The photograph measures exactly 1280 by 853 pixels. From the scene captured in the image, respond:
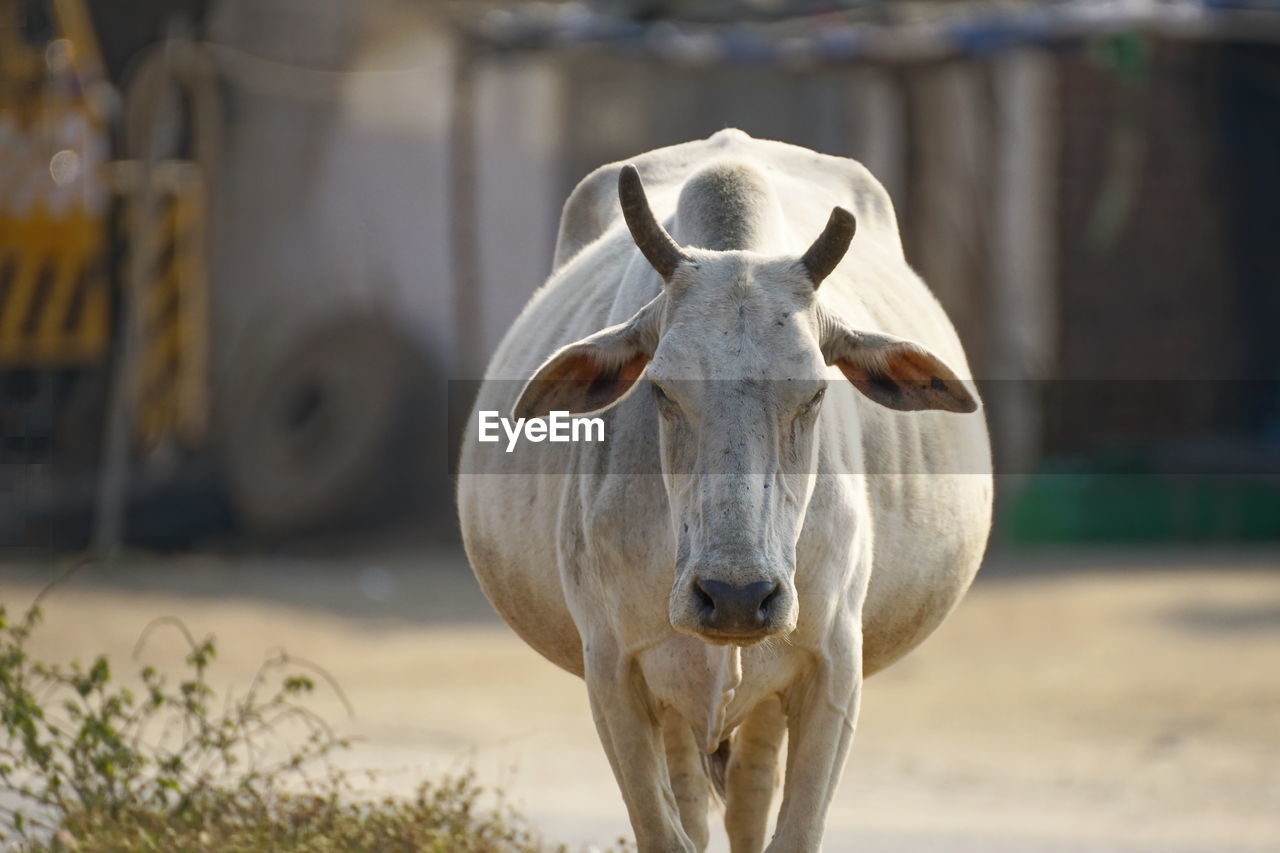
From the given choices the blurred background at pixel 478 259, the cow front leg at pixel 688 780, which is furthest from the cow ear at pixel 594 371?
the blurred background at pixel 478 259

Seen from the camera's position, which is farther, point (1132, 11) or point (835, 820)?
point (1132, 11)

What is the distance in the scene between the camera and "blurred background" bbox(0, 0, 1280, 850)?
1209 centimetres

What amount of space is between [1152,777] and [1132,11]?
5.44m

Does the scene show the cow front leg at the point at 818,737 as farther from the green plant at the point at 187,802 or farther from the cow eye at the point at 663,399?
the green plant at the point at 187,802

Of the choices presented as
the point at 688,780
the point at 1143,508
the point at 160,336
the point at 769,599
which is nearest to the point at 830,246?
the point at 769,599

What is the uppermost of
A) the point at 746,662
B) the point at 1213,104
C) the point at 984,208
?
the point at 1213,104

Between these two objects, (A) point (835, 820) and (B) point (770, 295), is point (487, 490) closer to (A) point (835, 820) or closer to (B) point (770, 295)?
(B) point (770, 295)

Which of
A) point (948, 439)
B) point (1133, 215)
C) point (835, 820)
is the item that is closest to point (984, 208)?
point (1133, 215)

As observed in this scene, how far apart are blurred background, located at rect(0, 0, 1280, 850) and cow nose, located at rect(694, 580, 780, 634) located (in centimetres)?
697

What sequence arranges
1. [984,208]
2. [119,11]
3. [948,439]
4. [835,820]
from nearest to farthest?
[948,439] < [835,820] < [984,208] < [119,11]

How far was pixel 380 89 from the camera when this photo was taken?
14.4 m

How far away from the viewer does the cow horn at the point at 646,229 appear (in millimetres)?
3762
